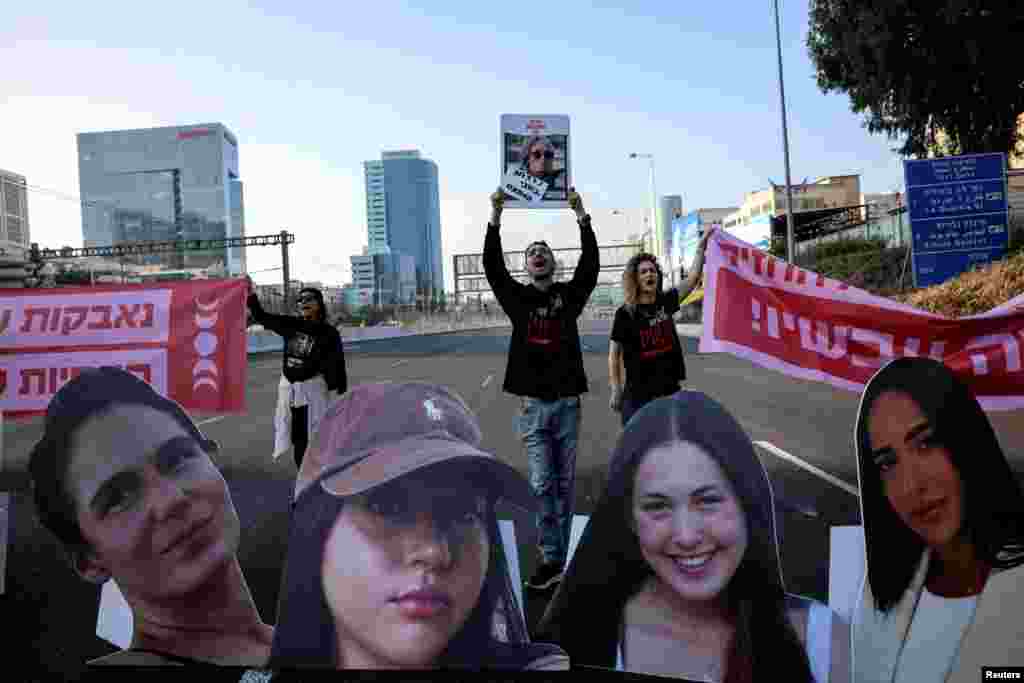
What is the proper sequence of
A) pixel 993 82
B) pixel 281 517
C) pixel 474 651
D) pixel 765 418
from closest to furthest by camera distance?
1. pixel 474 651
2. pixel 281 517
3. pixel 765 418
4. pixel 993 82

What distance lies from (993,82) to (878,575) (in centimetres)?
1968

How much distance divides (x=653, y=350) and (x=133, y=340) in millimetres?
2768

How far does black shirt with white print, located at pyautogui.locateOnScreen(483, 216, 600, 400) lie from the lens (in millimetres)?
4426

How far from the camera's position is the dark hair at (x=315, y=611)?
128 inches

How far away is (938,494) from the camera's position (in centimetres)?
352

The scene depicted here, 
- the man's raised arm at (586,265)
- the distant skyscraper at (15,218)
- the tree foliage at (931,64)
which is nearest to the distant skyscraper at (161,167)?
the man's raised arm at (586,265)

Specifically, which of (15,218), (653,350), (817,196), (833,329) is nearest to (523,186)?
(653,350)

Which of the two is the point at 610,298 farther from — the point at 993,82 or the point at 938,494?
the point at 993,82

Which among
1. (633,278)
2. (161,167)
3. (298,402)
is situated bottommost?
(298,402)

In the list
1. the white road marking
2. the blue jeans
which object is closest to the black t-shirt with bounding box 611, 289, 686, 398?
the blue jeans

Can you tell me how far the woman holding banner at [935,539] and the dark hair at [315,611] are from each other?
1527mm

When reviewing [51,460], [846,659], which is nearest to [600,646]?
[846,659]

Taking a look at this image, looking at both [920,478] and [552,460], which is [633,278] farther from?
[920,478]

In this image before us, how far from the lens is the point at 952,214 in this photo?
14602 millimetres
